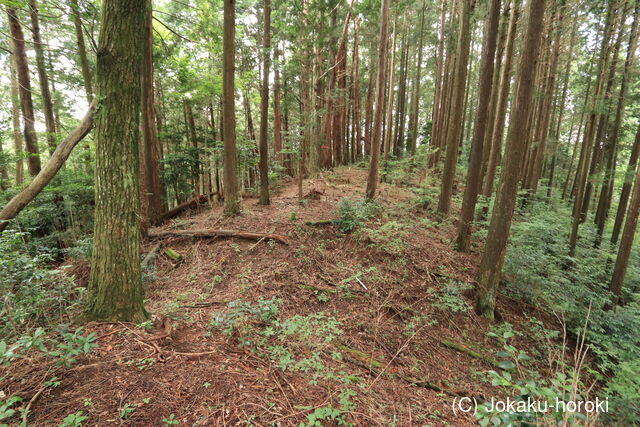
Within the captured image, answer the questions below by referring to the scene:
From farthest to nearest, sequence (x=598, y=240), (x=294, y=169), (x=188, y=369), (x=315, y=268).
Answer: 1. (x=294, y=169)
2. (x=598, y=240)
3. (x=315, y=268)
4. (x=188, y=369)

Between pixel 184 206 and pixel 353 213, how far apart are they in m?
6.94

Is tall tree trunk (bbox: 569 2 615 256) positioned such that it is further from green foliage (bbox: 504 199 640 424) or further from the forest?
green foliage (bbox: 504 199 640 424)

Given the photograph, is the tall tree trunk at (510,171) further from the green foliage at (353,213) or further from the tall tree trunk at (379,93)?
the tall tree trunk at (379,93)

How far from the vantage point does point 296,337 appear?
4062 mm

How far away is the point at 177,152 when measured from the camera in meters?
12.7

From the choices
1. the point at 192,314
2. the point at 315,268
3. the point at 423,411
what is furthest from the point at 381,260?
the point at 192,314

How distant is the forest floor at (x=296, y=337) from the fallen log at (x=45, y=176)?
1461 millimetres

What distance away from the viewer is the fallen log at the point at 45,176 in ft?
8.39

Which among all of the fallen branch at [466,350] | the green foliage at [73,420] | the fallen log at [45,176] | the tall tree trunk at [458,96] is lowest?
the fallen branch at [466,350]

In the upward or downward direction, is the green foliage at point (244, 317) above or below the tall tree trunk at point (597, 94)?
below

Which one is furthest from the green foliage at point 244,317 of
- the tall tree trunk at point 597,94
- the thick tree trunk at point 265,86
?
the tall tree trunk at point 597,94

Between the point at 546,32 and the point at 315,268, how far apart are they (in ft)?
39.5

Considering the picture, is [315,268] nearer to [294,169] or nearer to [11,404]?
[11,404]

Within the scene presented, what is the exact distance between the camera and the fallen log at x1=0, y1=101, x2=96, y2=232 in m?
2.56
